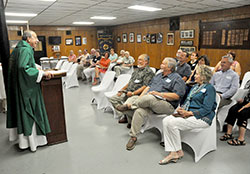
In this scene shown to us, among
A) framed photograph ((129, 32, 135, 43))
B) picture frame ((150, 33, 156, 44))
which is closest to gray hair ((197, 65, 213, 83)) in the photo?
picture frame ((150, 33, 156, 44))

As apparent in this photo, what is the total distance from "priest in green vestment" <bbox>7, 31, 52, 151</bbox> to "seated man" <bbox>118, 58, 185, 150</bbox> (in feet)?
3.91

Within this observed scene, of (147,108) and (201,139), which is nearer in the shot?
(201,139)

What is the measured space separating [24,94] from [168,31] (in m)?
7.05

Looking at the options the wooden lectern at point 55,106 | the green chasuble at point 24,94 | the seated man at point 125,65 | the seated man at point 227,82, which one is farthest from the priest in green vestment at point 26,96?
the seated man at point 125,65

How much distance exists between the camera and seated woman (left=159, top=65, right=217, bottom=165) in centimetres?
219

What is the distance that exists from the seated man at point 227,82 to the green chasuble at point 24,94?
2673 millimetres

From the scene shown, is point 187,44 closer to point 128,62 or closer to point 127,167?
point 128,62

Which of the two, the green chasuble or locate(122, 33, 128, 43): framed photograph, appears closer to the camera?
the green chasuble

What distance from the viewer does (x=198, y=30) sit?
682 centimetres

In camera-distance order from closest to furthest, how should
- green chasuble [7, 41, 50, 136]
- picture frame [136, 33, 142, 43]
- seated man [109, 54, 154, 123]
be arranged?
1. green chasuble [7, 41, 50, 136]
2. seated man [109, 54, 154, 123]
3. picture frame [136, 33, 142, 43]

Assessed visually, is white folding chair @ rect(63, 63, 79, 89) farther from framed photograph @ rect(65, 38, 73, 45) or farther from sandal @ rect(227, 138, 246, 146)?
framed photograph @ rect(65, 38, 73, 45)

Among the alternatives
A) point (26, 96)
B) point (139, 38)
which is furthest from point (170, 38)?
point (26, 96)

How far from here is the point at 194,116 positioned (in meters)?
2.22

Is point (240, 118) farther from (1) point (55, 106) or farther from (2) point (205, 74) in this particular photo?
(1) point (55, 106)
